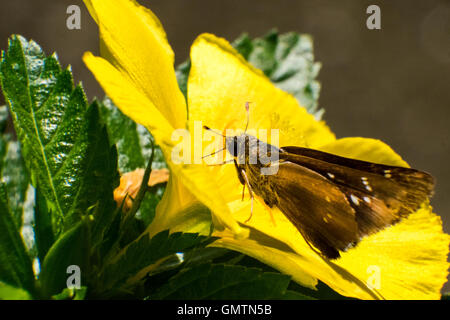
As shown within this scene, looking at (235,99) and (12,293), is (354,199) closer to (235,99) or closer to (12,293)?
(235,99)

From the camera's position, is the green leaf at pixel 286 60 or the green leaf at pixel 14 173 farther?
the green leaf at pixel 286 60

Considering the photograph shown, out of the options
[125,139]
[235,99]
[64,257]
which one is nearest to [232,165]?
[235,99]

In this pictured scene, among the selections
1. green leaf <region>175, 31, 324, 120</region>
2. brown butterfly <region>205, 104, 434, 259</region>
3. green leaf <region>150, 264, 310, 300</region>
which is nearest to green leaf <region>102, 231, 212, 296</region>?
green leaf <region>150, 264, 310, 300</region>

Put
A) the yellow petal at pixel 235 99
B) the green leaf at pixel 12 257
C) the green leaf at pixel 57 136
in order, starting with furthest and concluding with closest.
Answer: the yellow petal at pixel 235 99 < the green leaf at pixel 57 136 < the green leaf at pixel 12 257

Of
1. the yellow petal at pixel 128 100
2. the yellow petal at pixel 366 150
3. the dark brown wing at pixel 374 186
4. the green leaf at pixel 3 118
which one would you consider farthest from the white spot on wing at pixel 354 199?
the green leaf at pixel 3 118

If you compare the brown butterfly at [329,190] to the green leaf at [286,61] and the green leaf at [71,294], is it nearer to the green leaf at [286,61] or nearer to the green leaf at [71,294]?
the green leaf at [71,294]
